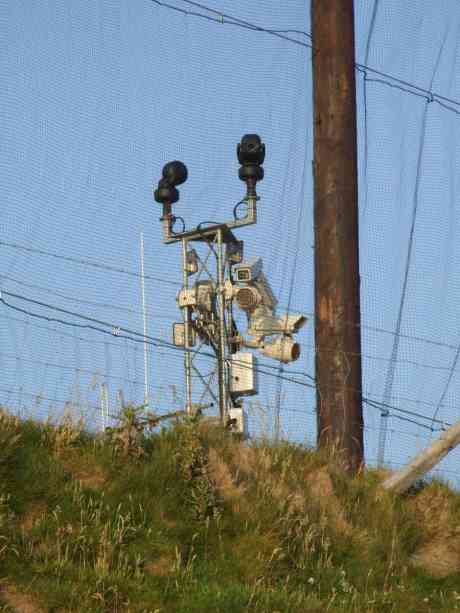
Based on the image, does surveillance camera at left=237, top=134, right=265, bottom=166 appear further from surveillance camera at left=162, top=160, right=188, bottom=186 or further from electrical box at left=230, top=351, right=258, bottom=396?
electrical box at left=230, top=351, right=258, bottom=396

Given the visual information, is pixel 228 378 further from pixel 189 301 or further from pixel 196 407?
pixel 196 407

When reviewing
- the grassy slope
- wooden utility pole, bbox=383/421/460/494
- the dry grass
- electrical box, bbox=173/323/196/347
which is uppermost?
electrical box, bbox=173/323/196/347

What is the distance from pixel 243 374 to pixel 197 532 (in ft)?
23.3

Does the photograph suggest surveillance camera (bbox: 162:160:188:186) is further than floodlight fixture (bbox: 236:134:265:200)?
Yes

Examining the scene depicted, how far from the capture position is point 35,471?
8859mm

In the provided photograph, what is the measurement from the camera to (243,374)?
16.0m

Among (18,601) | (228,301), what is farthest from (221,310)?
(18,601)

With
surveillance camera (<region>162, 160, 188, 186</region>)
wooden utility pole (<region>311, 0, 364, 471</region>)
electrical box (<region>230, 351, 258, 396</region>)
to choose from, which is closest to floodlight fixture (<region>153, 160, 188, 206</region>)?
surveillance camera (<region>162, 160, 188, 186</region>)

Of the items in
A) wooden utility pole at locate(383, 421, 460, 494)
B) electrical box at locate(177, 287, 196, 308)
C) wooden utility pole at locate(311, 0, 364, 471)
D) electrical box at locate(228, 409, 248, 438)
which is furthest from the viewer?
electrical box at locate(177, 287, 196, 308)

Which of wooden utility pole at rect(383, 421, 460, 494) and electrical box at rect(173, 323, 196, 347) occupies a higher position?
electrical box at rect(173, 323, 196, 347)

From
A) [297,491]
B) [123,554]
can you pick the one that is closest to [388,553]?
[297,491]

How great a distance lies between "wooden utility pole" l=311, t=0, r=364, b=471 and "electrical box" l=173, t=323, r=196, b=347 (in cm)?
497

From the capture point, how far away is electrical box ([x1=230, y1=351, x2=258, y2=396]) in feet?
52.2

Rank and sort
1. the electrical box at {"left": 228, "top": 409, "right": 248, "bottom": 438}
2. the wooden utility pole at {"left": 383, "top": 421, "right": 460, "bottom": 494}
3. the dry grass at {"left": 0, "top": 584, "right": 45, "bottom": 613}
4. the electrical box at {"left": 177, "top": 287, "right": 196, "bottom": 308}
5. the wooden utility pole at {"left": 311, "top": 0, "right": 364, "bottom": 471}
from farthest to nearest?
the electrical box at {"left": 177, "top": 287, "right": 196, "bottom": 308} < the electrical box at {"left": 228, "top": 409, "right": 248, "bottom": 438} < the wooden utility pole at {"left": 311, "top": 0, "right": 364, "bottom": 471} < the wooden utility pole at {"left": 383, "top": 421, "right": 460, "bottom": 494} < the dry grass at {"left": 0, "top": 584, "right": 45, "bottom": 613}
